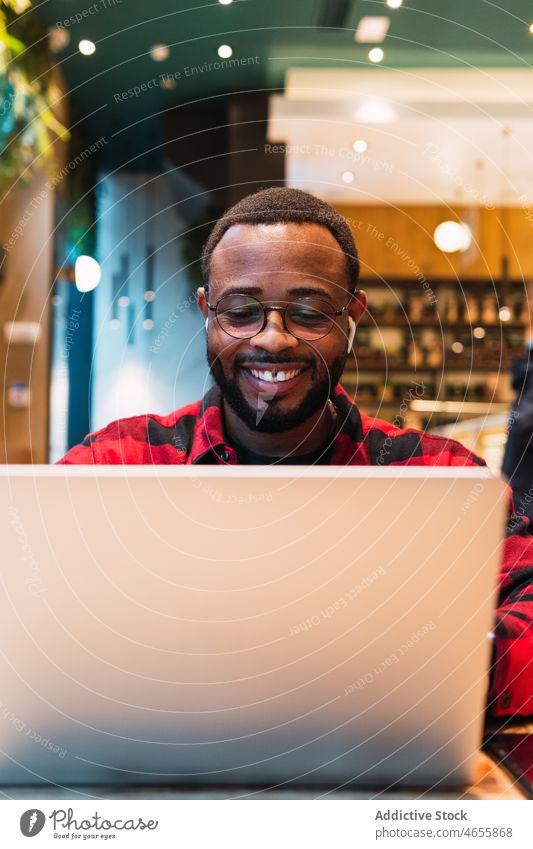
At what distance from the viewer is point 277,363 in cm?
118

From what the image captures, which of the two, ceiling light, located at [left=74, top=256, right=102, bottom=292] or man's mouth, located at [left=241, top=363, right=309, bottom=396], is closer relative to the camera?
man's mouth, located at [left=241, top=363, right=309, bottom=396]

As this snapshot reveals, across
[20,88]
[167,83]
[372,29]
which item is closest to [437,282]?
[167,83]

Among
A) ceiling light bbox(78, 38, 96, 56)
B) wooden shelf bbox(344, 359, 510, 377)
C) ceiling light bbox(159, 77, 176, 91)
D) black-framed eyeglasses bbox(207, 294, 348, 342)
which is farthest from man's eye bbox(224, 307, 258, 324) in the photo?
wooden shelf bbox(344, 359, 510, 377)

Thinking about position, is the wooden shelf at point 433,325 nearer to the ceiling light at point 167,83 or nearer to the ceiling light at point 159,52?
the ceiling light at point 167,83

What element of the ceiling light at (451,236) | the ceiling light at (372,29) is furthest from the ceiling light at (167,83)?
the ceiling light at (451,236)

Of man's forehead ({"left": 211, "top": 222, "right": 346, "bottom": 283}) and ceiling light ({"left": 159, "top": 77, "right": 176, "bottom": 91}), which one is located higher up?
ceiling light ({"left": 159, "top": 77, "right": 176, "bottom": 91})

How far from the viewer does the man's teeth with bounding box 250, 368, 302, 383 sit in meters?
1.19

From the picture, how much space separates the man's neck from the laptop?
663 millimetres

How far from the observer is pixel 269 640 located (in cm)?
57

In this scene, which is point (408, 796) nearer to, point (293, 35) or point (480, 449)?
point (480, 449)

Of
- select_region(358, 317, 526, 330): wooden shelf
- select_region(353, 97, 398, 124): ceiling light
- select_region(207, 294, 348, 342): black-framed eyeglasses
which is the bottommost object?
select_region(207, 294, 348, 342): black-framed eyeglasses

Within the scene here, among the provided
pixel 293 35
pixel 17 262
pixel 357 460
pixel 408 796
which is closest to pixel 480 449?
pixel 293 35

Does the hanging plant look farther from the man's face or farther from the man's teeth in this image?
the man's teeth

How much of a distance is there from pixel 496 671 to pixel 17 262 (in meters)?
3.81
